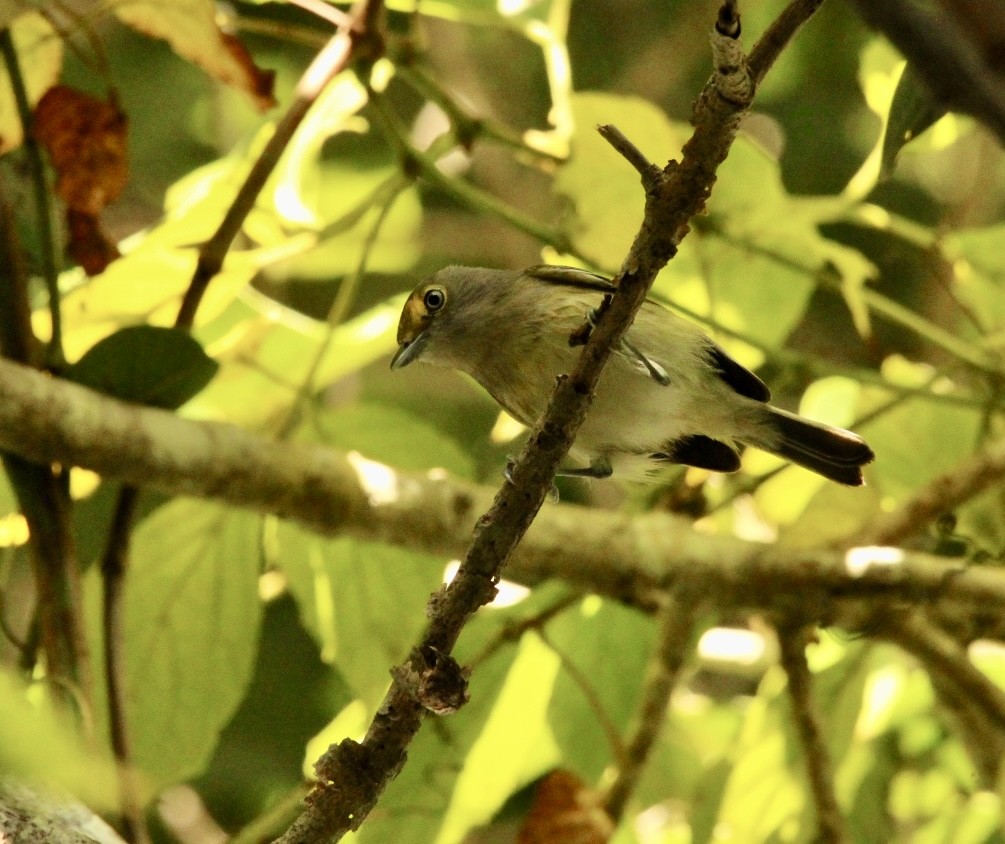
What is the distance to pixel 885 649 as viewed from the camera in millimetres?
3230

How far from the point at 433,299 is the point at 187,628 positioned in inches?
33.1

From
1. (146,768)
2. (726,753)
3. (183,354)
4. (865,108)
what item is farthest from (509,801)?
(865,108)

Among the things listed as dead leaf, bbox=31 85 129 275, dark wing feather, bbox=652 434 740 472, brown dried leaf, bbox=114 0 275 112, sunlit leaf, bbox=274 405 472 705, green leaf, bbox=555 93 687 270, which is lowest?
sunlit leaf, bbox=274 405 472 705

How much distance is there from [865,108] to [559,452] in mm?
3878

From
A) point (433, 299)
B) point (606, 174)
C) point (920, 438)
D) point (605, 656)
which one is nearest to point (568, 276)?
point (606, 174)

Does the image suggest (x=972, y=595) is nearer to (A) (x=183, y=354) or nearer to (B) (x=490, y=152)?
(A) (x=183, y=354)

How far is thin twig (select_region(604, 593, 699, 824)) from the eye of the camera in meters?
2.39

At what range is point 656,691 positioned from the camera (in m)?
2.57

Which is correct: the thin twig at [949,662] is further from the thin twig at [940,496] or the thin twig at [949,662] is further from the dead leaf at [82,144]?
Answer: the dead leaf at [82,144]

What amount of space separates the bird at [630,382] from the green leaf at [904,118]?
0.80 m

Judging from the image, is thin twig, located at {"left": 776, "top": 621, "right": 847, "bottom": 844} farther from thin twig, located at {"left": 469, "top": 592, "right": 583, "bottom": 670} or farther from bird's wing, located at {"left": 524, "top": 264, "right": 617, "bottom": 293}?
bird's wing, located at {"left": 524, "top": 264, "right": 617, "bottom": 293}

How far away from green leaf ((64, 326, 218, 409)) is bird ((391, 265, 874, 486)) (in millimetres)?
580

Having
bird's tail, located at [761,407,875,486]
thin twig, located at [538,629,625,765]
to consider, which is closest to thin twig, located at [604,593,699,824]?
thin twig, located at [538,629,625,765]

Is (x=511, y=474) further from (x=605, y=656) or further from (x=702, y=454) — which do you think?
(x=605, y=656)
